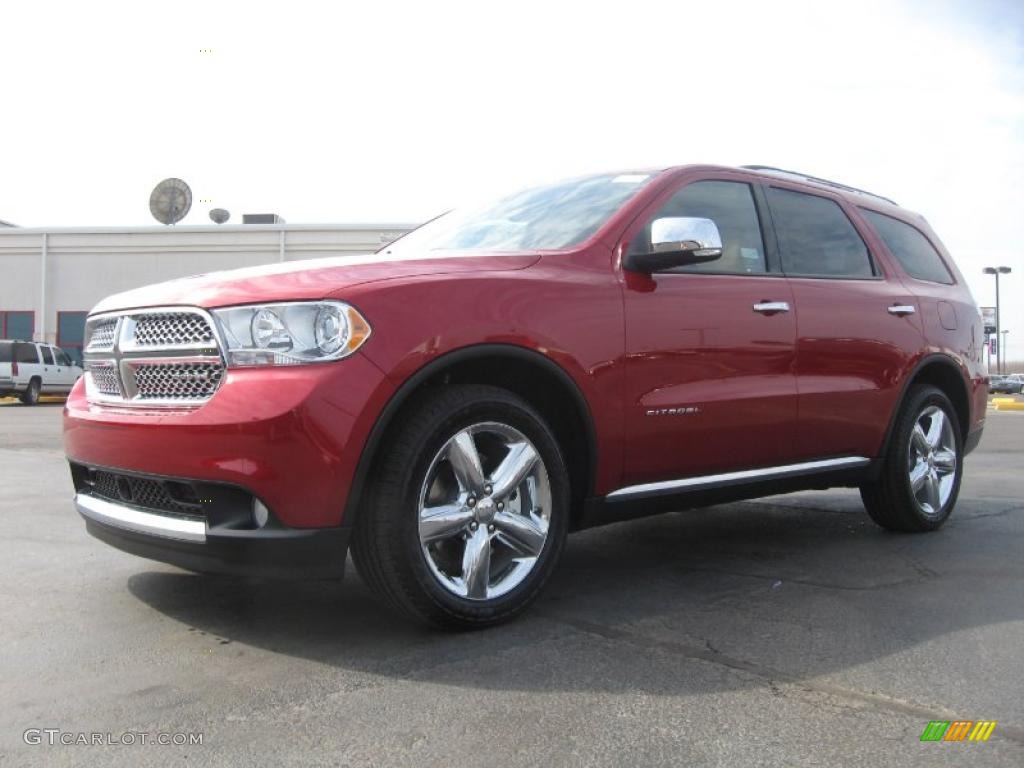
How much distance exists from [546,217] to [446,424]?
1.38 meters

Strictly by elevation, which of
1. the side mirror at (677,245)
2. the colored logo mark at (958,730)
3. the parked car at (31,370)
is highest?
the side mirror at (677,245)

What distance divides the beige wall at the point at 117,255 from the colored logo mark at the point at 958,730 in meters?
28.7

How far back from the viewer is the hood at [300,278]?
300 cm

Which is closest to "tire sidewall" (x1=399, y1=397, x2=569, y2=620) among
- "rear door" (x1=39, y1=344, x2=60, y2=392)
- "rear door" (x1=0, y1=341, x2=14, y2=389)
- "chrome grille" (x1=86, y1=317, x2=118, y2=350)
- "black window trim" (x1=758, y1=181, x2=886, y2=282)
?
"chrome grille" (x1=86, y1=317, x2=118, y2=350)

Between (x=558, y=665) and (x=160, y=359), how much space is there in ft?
5.42

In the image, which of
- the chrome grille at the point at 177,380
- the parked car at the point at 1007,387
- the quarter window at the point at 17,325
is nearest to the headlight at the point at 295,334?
the chrome grille at the point at 177,380

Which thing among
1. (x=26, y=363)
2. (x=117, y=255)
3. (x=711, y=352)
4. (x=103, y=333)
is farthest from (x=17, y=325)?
(x=711, y=352)

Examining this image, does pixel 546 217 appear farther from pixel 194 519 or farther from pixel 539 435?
pixel 194 519

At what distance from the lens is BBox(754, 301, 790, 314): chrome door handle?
4215 mm

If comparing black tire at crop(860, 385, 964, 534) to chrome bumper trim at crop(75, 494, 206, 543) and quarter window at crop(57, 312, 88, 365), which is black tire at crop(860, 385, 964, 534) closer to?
chrome bumper trim at crop(75, 494, 206, 543)

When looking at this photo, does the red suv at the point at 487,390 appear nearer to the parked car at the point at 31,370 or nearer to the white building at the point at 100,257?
the parked car at the point at 31,370

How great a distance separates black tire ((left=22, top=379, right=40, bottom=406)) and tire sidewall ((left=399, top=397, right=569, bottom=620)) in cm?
2391

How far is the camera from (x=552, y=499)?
11.2 ft

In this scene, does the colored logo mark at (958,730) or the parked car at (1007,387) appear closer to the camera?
the colored logo mark at (958,730)
